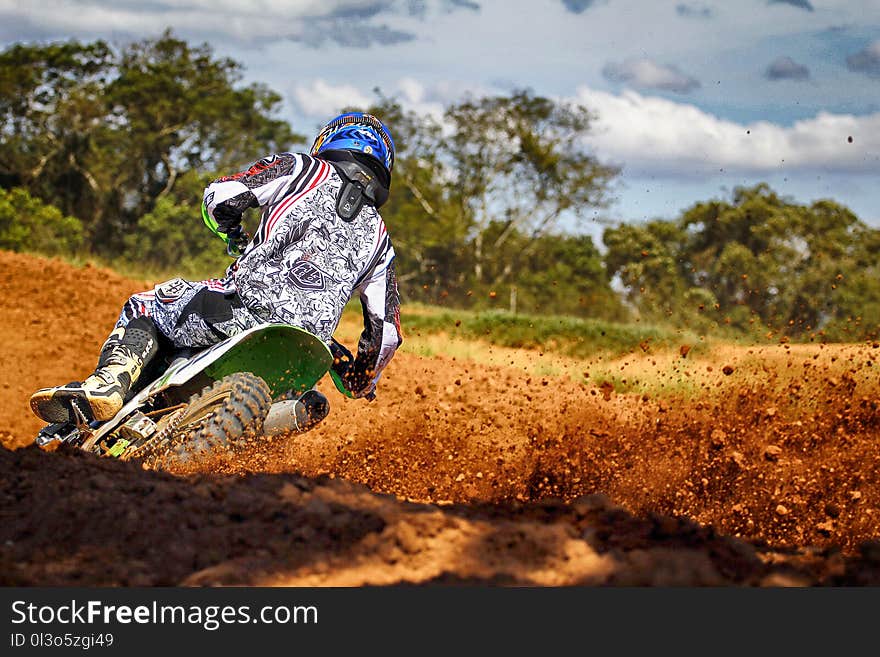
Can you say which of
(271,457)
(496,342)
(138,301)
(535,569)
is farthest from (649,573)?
(496,342)

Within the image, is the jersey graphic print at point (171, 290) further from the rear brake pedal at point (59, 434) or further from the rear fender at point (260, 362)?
the rear brake pedal at point (59, 434)

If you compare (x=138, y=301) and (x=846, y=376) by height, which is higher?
(x=138, y=301)

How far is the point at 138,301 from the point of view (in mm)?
4438

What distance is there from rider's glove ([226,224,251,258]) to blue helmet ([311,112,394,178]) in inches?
21.4

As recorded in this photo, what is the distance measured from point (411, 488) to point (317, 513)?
2.49 m

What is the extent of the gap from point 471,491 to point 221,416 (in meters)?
1.83

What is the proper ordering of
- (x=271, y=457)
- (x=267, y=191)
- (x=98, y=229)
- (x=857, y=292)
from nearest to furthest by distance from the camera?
(x=271, y=457)
(x=267, y=191)
(x=857, y=292)
(x=98, y=229)

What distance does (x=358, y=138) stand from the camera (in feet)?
A: 16.5

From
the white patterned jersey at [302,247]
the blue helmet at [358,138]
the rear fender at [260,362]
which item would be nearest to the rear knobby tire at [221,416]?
the rear fender at [260,362]

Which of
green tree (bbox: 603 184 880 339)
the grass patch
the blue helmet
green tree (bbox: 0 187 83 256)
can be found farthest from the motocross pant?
green tree (bbox: 0 187 83 256)

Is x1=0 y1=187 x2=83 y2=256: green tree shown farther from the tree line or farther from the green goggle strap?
the green goggle strap

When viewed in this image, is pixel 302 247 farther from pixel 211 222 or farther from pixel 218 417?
pixel 218 417

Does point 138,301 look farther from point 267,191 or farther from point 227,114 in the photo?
point 227,114

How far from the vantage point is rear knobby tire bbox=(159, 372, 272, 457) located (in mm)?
3934
